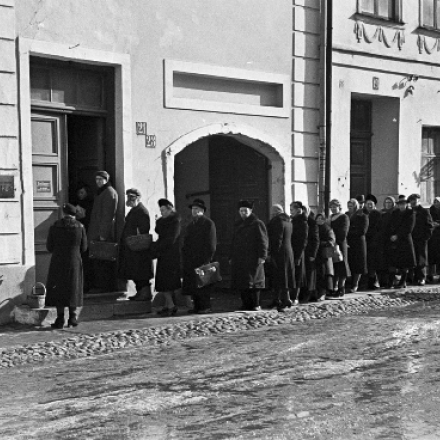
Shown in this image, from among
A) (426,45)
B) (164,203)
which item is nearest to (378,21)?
(426,45)

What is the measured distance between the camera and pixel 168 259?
13.1m

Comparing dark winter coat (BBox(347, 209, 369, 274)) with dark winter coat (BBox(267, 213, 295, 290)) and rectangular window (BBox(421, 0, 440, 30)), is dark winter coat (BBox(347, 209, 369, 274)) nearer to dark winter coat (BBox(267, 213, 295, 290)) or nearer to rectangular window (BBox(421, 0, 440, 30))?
dark winter coat (BBox(267, 213, 295, 290))

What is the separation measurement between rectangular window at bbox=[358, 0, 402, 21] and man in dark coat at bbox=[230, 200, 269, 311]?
5.96 meters

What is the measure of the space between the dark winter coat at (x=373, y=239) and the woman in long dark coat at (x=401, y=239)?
27 centimetres

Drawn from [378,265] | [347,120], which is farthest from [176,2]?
[378,265]

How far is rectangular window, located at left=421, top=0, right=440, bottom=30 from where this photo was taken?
1872 centimetres

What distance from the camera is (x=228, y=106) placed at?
49.5ft

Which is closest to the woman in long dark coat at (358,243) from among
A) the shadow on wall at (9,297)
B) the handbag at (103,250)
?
the handbag at (103,250)

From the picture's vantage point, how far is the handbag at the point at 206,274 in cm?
1295

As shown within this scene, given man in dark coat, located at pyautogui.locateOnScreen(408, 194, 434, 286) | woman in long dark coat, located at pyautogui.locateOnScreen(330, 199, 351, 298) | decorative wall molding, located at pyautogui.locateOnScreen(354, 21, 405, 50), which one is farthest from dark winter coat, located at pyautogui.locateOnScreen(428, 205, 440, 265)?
decorative wall molding, located at pyautogui.locateOnScreen(354, 21, 405, 50)

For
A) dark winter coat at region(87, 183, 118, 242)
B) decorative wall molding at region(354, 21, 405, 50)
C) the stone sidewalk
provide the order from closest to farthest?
the stone sidewalk
dark winter coat at region(87, 183, 118, 242)
decorative wall molding at region(354, 21, 405, 50)

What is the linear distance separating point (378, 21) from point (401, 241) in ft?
14.7

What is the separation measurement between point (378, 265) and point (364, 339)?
226 inches

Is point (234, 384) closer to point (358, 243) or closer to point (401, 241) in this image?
point (358, 243)
